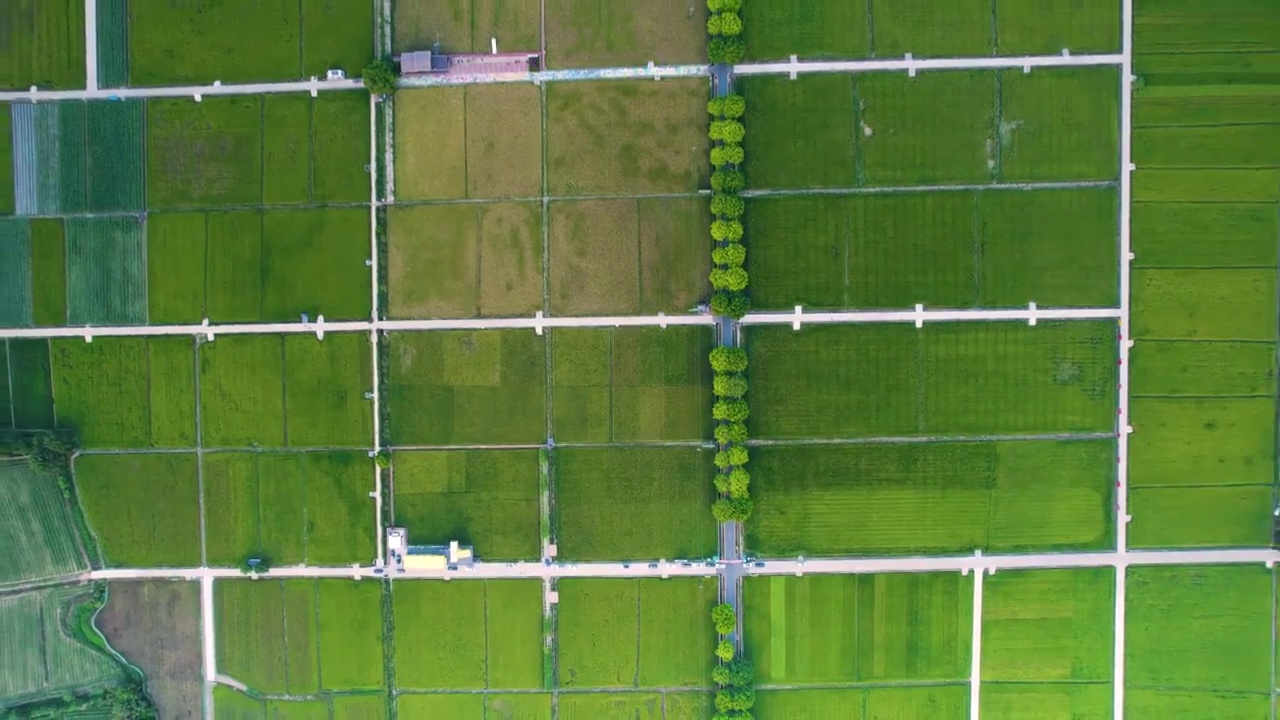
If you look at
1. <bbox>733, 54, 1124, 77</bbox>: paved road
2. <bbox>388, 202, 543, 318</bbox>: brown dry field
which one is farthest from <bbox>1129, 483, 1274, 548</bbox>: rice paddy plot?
<bbox>388, 202, 543, 318</bbox>: brown dry field

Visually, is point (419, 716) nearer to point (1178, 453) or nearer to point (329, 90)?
point (329, 90)

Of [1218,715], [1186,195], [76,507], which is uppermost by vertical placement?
[1186,195]

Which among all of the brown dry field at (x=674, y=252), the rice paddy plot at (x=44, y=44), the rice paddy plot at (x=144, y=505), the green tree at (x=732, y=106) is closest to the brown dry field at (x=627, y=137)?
the brown dry field at (x=674, y=252)

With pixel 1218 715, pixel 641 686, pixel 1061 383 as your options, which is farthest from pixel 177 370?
pixel 1218 715

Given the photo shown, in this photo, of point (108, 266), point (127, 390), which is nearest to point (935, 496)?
point (127, 390)

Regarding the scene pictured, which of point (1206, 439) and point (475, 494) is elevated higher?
point (1206, 439)

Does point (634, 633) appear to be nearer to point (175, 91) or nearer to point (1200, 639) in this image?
point (1200, 639)
